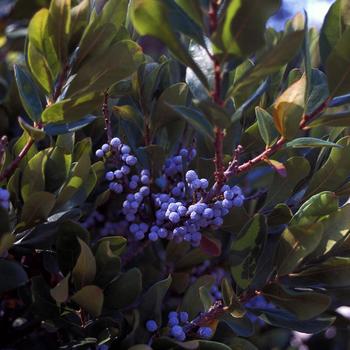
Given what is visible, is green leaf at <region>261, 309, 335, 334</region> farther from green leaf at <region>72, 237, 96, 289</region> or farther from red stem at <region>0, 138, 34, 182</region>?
red stem at <region>0, 138, 34, 182</region>

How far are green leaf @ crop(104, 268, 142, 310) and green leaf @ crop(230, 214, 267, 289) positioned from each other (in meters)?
0.16

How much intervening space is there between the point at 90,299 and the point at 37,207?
16cm

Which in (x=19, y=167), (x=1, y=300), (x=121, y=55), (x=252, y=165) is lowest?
(x=1, y=300)

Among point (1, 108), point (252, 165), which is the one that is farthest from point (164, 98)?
point (1, 108)

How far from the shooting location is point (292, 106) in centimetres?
91

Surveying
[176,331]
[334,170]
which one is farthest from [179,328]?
[334,170]

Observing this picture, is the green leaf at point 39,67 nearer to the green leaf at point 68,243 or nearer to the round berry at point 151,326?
the green leaf at point 68,243

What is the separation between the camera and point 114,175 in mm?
1099

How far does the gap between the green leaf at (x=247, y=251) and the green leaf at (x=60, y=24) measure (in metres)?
0.40

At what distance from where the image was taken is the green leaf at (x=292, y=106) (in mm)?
910

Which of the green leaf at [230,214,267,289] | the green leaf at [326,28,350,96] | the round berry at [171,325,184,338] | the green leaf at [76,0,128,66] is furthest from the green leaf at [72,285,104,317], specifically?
the green leaf at [326,28,350,96]

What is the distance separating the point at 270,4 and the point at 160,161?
0.40 metres

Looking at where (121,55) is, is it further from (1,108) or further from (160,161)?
(1,108)

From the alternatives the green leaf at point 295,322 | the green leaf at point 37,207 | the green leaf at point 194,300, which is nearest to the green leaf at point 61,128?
the green leaf at point 37,207
